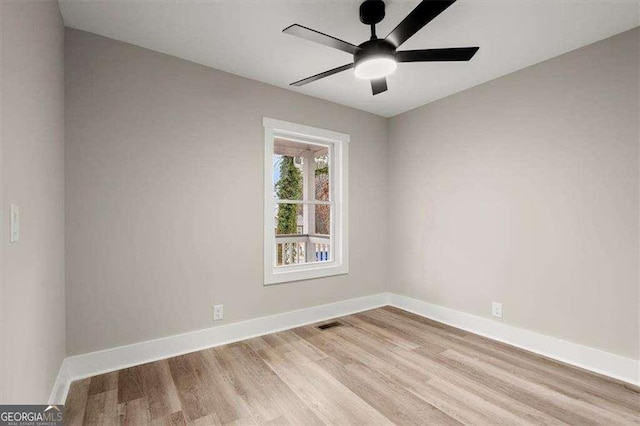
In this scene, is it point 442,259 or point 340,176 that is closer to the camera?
point 442,259

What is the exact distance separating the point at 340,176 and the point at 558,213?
220cm

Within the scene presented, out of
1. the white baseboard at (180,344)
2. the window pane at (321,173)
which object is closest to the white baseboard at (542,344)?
the white baseboard at (180,344)

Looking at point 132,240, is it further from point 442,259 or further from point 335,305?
point 442,259

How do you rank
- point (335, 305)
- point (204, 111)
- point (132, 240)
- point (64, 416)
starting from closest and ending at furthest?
1. point (64, 416)
2. point (132, 240)
3. point (204, 111)
4. point (335, 305)

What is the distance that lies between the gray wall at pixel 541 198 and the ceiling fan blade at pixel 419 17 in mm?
1741

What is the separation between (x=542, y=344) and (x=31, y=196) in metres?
3.75

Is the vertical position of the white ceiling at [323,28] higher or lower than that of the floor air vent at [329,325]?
higher

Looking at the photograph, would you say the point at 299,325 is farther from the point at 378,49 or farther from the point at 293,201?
the point at 378,49

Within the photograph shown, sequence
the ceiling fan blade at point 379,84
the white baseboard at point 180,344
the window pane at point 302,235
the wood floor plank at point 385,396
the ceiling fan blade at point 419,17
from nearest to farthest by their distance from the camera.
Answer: the ceiling fan blade at point 419,17
the wood floor plank at point 385,396
the white baseboard at point 180,344
the ceiling fan blade at point 379,84
the window pane at point 302,235

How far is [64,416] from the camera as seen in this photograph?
1.88 meters

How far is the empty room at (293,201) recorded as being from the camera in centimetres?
188

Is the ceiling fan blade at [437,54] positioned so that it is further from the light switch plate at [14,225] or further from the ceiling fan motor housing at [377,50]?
the light switch plate at [14,225]

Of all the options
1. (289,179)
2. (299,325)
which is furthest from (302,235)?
Result: (299,325)

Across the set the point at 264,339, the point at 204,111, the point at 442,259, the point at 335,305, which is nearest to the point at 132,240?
the point at 204,111
